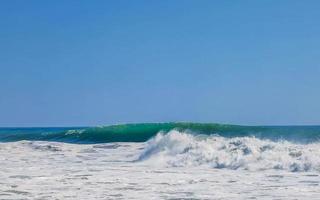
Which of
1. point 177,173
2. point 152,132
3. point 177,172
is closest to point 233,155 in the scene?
point 177,172

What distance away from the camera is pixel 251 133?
25.2 m

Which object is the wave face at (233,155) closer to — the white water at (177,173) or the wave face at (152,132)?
the white water at (177,173)

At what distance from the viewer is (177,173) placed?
12.2 m

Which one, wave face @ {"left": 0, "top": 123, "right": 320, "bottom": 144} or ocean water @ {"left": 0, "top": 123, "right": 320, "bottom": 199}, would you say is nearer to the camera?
ocean water @ {"left": 0, "top": 123, "right": 320, "bottom": 199}

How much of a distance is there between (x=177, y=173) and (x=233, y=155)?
8.74 feet

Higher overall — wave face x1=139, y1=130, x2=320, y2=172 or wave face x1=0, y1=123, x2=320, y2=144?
wave face x1=0, y1=123, x2=320, y2=144

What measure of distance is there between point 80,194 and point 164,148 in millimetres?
8481

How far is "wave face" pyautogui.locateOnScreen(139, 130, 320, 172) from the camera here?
1310 centimetres

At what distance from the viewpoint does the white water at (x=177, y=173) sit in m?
9.19

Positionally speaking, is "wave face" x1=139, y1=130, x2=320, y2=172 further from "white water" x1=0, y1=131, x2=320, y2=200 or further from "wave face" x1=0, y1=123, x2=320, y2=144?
"wave face" x1=0, y1=123, x2=320, y2=144

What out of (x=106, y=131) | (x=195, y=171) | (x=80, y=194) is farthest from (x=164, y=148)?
(x=106, y=131)

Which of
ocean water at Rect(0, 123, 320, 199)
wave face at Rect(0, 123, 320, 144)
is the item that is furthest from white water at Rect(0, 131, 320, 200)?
wave face at Rect(0, 123, 320, 144)

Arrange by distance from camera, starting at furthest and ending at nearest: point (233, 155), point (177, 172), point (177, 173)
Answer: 1. point (233, 155)
2. point (177, 172)
3. point (177, 173)

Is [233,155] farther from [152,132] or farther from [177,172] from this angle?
[152,132]
